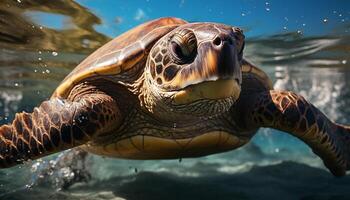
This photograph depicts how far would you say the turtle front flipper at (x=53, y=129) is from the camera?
9.48 ft

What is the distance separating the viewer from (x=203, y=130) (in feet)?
11.4

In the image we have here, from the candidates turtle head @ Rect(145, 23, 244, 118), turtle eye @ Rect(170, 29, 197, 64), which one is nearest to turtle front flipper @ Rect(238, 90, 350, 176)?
turtle head @ Rect(145, 23, 244, 118)

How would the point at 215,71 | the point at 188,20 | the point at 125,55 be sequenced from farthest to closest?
the point at 188,20 < the point at 125,55 < the point at 215,71

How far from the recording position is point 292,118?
3332mm

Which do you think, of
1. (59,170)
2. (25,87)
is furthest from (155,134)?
(25,87)

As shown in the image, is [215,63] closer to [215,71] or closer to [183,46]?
[215,71]

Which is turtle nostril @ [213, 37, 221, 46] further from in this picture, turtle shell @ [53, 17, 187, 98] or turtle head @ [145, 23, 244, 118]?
turtle shell @ [53, 17, 187, 98]

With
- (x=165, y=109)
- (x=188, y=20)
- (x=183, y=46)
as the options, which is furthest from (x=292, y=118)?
(x=188, y=20)

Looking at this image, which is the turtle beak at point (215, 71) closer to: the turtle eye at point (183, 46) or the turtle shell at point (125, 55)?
the turtle eye at point (183, 46)

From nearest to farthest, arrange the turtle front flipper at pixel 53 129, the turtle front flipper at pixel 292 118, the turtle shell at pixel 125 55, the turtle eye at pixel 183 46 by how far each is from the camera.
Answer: the turtle eye at pixel 183 46, the turtle front flipper at pixel 53 129, the turtle shell at pixel 125 55, the turtle front flipper at pixel 292 118

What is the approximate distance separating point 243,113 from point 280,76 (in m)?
9.96

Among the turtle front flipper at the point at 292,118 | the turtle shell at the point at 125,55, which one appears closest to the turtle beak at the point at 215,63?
the turtle shell at the point at 125,55

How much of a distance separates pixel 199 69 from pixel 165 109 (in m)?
0.92

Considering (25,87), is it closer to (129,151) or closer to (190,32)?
(129,151)
